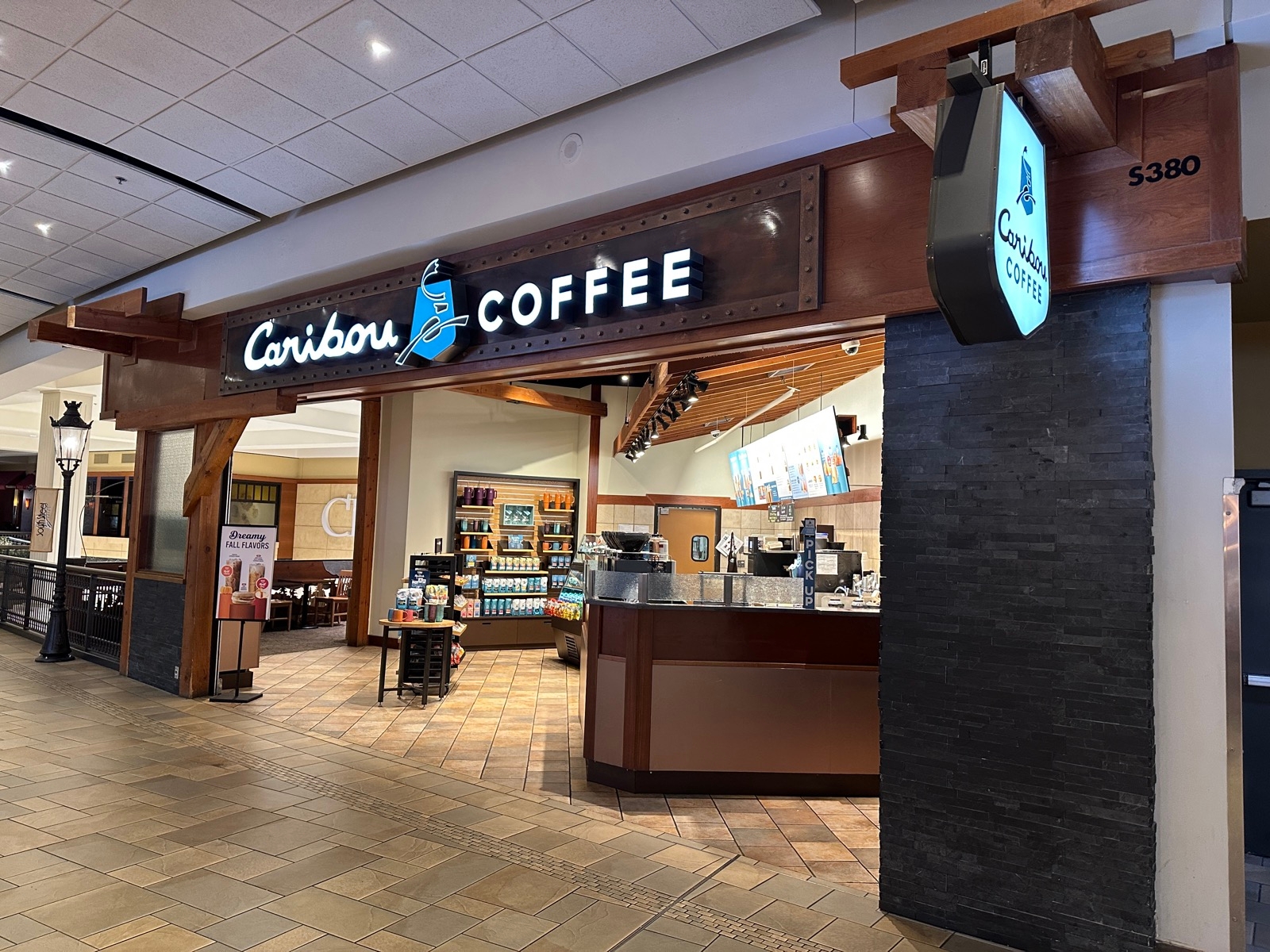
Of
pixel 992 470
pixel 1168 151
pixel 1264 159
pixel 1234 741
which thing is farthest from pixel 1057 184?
pixel 1234 741

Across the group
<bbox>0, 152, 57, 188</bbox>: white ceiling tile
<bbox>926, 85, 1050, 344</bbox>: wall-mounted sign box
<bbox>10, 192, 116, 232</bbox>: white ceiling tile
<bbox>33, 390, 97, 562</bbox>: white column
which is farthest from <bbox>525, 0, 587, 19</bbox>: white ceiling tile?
<bbox>33, 390, 97, 562</bbox>: white column

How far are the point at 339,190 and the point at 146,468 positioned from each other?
14.5 ft

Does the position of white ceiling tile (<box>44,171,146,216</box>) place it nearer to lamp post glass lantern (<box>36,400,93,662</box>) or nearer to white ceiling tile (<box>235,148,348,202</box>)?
white ceiling tile (<box>235,148,348,202</box>)

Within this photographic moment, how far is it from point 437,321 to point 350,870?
323cm

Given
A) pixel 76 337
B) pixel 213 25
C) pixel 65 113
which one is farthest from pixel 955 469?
pixel 76 337

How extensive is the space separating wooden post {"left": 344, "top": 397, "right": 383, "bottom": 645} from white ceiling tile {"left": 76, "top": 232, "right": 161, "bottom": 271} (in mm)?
3798

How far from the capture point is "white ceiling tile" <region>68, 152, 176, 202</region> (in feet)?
17.6

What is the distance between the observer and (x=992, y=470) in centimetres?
338

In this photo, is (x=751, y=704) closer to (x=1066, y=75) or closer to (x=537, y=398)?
(x=1066, y=75)

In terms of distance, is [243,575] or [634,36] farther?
[243,575]

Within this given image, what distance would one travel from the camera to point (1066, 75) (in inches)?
107

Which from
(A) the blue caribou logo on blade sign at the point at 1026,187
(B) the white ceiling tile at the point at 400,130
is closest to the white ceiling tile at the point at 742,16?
(A) the blue caribou logo on blade sign at the point at 1026,187

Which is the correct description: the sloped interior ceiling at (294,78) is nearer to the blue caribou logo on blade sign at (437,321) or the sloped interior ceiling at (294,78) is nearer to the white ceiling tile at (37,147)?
the white ceiling tile at (37,147)

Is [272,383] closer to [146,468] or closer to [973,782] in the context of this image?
[146,468]
